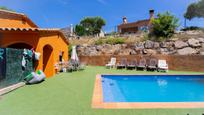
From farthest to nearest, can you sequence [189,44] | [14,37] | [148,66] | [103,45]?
[103,45] → [189,44] → [148,66] → [14,37]

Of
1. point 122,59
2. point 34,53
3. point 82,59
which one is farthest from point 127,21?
point 34,53

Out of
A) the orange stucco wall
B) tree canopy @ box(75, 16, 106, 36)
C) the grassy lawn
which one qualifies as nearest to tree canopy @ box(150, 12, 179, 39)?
the orange stucco wall

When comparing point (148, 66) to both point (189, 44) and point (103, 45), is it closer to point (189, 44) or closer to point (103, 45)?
point (189, 44)

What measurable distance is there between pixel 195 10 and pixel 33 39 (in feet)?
113

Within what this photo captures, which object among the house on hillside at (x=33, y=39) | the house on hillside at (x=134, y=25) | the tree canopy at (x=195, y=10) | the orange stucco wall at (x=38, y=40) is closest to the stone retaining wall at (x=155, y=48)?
the house on hillside at (x=33, y=39)

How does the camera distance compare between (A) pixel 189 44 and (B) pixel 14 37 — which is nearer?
(B) pixel 14 37

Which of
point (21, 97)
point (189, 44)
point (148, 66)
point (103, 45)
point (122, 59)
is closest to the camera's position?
point (21, 97)

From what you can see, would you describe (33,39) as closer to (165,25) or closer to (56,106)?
(56,106)

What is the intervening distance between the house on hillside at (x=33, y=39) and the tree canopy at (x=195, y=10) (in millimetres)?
29090

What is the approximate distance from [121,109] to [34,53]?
676cm

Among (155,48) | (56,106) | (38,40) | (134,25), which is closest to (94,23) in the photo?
(134,25)

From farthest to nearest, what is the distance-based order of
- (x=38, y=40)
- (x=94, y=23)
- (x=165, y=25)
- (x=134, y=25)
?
(x=94, y=23), (x=134, y=25), (x=165, y=25), (x=38, y=40)

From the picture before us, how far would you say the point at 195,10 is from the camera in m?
35.4

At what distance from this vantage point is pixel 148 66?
602 inches
